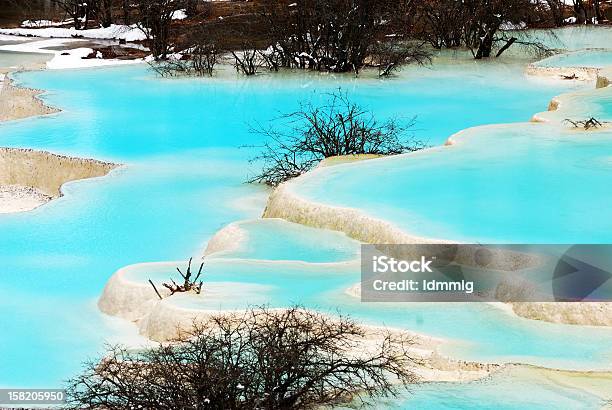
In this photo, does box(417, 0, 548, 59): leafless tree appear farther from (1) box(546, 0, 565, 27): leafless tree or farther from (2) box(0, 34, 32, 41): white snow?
(2) box(0, 34, 32, 41): white snow

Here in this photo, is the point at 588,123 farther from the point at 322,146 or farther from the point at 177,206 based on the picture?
the point at 177,206

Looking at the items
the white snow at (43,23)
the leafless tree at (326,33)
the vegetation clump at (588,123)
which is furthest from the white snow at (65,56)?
the vegetation clump at (588,123)

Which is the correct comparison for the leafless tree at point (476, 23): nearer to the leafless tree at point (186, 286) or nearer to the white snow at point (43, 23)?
the white snow at point (43, 23)

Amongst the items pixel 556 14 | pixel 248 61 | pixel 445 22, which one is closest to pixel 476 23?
pixel 445 22

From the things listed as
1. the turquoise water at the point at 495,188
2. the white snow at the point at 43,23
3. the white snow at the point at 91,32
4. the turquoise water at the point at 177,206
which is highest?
the white snow at the point at 43,23

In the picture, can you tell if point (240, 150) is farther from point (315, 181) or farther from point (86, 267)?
point (86, 267)

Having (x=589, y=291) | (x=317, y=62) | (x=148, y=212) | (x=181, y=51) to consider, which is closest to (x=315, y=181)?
(x=148, y=212)

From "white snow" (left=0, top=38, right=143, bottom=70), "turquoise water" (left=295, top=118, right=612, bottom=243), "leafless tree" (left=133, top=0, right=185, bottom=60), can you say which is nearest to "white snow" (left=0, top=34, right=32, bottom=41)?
"white snow" (left=0, top=38, right=143, bottom=70)
